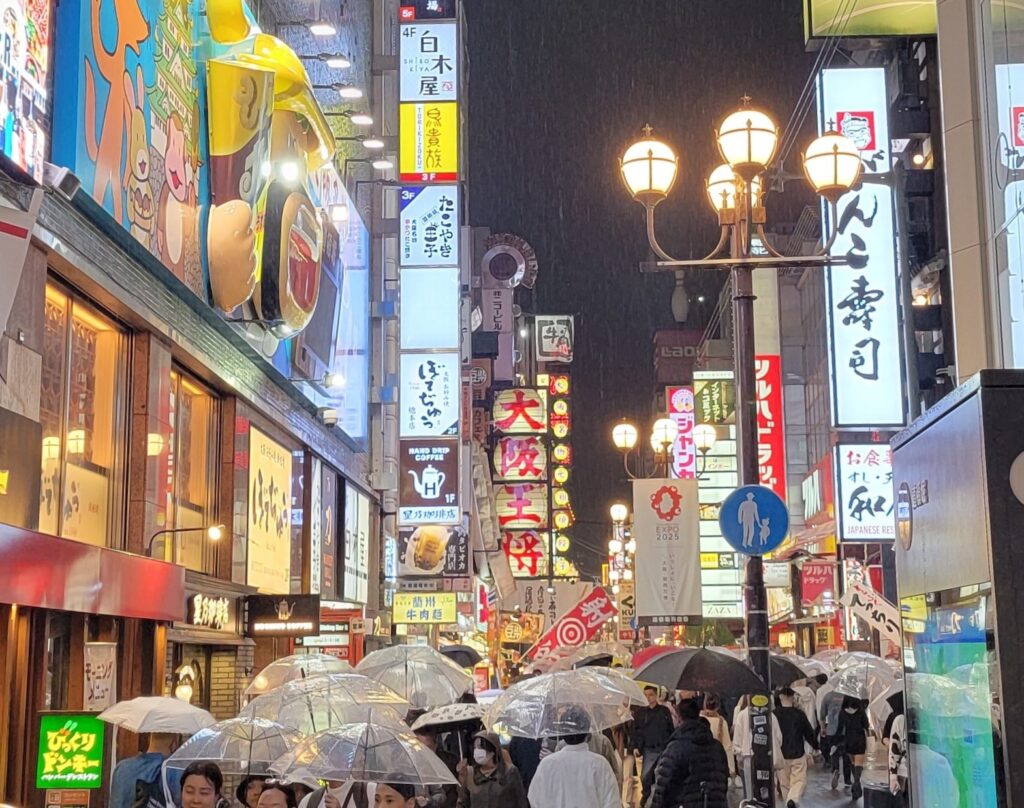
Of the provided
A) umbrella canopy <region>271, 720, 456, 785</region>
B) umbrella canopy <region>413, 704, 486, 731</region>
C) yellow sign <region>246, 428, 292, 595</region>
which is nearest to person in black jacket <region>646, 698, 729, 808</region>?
umbrella canopy <region>413, 704, 486, 731</region>

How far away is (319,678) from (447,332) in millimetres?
25854

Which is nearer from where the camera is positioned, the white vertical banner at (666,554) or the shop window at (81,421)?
the shop window at (81,421)

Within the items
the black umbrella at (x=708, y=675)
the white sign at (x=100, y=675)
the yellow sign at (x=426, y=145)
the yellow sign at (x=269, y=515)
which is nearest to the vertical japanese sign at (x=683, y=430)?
the yellow sign at (x=426, y=145)

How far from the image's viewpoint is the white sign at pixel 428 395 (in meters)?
37.4

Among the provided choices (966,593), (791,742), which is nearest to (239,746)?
(966,593)

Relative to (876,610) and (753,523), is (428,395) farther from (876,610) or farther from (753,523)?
(753,523)

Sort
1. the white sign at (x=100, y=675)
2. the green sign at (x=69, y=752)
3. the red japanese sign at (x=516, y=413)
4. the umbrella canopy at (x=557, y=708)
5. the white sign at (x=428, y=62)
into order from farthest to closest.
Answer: the red japanese sign at (x=516, y=413)
the white sign at (x=428, y=62)
the white sign at (x=100, y=675)
the umbrella canopy at (x=557, y=708)
the green sign at (x=69, y=752)

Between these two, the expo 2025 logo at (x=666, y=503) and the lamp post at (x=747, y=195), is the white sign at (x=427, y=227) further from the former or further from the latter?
the lamp post at (x=747, y=195)

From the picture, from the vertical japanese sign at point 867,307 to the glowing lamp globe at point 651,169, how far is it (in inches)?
427

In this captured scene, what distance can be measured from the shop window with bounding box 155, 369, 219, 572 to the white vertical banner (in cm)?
632

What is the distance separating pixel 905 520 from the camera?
5055mm

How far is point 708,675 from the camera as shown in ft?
41.7

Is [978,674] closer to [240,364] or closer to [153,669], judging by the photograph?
[153,669]

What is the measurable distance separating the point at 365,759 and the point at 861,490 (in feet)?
62.0
